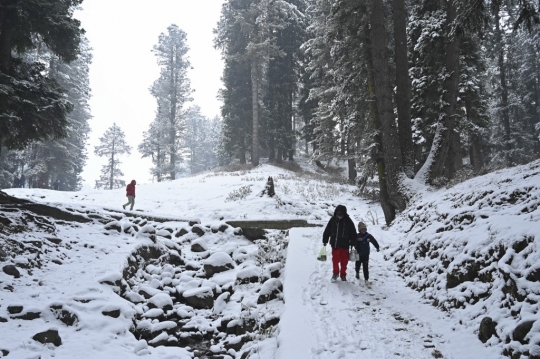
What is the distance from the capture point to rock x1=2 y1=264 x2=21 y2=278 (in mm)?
6172

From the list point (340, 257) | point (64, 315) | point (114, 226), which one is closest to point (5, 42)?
point (114, 226)

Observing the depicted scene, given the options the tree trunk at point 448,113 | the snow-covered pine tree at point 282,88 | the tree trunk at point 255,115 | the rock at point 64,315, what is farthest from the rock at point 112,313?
the snow-covered pine tree at point 282,88

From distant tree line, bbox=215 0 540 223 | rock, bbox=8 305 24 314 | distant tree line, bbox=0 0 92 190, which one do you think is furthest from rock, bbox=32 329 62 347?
distant tree line, bbox=215 0 540 223

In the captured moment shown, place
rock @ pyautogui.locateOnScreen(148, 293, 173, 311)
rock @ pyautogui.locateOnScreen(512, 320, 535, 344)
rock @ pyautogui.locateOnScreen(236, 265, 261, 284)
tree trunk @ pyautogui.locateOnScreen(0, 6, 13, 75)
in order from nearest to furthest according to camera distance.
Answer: rock @ pyautogui.locateOnScreen(512, 320, 535, 344) < rock @ pyautogui.locateOnScreen(148, 293, 173, 311) < rock @ pyautogui.locateOnScreen(236, 265, 261, 284) < tree trunk @ pyautogui.locateOnScreen(0, 6, 13, 75)

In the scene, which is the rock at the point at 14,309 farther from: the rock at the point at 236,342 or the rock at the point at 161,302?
the rock at the point at 236,342

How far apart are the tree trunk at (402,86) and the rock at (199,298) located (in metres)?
8.02

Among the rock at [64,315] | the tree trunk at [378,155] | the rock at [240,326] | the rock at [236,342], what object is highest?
the tree trunk at [378,155]

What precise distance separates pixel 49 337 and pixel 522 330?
659 centimetres

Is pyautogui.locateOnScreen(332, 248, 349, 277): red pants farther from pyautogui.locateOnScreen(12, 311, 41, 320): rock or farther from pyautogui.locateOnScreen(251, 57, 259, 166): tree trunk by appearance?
pyautogui.locateOnScreen(251, 57, 259, 166): tree trunk

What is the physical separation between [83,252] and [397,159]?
9912mm

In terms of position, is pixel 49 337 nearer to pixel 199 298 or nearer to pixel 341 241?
pixel 199 298

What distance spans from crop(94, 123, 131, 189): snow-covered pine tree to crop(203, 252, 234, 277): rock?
44834 mm

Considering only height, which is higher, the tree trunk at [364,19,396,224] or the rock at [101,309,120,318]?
the tree trunk at [364,19,396,224]

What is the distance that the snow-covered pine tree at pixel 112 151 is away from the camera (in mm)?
48906
